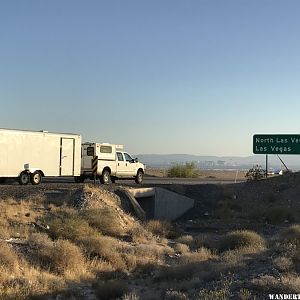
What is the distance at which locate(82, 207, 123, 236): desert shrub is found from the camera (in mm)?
21133

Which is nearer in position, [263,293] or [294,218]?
[263,293]

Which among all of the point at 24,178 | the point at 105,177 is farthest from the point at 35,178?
the point at 105,177

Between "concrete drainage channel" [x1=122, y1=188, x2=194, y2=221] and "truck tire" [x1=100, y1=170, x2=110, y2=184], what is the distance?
3447 millimetres

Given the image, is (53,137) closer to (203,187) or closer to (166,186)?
(166,186)

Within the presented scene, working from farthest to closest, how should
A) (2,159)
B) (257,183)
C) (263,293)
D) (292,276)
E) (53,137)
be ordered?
1. (257,183)
2. (53,137)
3. (2,159)
4. (292,276)
5. (263,293)

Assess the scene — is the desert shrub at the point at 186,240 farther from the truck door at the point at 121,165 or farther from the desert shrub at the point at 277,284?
the truck door at the point at 121,165

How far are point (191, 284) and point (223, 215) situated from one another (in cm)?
1916

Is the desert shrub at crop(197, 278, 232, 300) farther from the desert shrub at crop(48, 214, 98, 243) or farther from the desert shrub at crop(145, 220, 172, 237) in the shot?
the desert shrub at crop(145, 220, 172, 237)

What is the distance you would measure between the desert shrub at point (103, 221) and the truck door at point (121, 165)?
12255 mm

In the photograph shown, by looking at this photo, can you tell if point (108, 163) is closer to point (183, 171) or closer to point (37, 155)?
point (37, 155)

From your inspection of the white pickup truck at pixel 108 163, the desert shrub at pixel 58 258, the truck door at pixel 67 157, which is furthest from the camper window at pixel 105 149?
the desert shrub at pixel 58 258

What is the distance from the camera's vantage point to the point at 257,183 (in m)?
36.0

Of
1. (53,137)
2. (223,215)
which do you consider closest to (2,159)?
(53,137)

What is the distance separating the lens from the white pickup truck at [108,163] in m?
33.0
